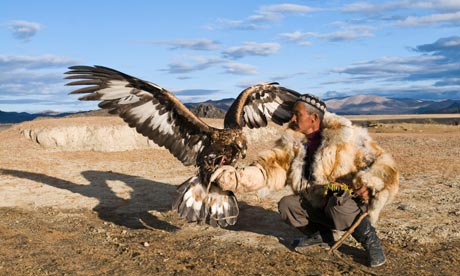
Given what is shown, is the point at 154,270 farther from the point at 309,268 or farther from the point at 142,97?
the point at 142,97

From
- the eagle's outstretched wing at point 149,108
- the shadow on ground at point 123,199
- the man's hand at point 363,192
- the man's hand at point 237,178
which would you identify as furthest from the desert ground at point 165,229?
the eagle's outstretched wing at point 149,108

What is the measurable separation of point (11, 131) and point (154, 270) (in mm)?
13907

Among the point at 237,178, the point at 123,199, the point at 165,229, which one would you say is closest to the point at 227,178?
the point at 237,178

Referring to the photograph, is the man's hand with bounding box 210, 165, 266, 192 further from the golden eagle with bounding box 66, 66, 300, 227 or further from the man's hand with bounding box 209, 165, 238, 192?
the golden eagle with bounding box 66, 66, 300, 227

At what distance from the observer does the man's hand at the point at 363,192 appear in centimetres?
504

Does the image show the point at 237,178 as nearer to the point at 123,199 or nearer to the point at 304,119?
the point at 304,119

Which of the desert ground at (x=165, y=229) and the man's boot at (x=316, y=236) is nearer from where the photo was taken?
the desert ground at (x=165, y=229)

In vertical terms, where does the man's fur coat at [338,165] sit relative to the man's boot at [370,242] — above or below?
above

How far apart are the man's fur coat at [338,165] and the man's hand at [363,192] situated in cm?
3

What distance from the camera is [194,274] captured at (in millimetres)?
5176

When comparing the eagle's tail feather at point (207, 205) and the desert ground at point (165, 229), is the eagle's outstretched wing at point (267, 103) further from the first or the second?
the eagle's tail feather at point (207, 205)

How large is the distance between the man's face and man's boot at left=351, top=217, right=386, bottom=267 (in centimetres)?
105

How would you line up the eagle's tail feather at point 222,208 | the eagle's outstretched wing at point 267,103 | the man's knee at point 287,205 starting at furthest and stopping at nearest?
the eagle's outstretched wing at point 267,103 → the eagle's tail feather at point 222,208 → the man's knee at point 287,205

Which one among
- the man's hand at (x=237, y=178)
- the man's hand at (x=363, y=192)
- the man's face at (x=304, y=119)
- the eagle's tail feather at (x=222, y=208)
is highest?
the man's face at (x=304, y=119)
